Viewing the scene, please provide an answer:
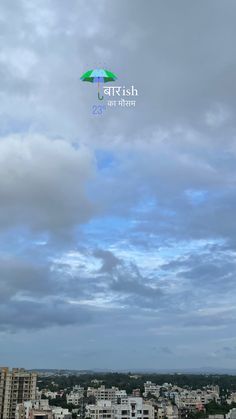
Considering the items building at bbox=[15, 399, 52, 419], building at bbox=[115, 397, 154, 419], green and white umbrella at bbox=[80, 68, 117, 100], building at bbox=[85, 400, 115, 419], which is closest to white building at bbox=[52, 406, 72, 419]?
building at bbox=[15, 399, 52, 419]

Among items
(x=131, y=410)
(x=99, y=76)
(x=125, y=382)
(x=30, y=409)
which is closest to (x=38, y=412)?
(x=30, y=409)

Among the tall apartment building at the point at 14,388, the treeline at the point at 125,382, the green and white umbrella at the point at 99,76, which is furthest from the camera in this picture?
the treeline at the point at 125,382

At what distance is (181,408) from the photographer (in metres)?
54.7

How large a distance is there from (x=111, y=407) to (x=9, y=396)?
11.3m

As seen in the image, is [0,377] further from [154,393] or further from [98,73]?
[154,393]

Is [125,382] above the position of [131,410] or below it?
above

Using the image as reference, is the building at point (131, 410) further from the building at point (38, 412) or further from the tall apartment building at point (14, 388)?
the tall apartment building at point (14, 388)

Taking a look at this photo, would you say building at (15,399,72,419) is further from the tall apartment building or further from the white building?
the tall apartment building

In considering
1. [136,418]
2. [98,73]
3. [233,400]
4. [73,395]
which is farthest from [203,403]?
[98,73]

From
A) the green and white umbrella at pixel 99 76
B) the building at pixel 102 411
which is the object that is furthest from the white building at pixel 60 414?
the green and white umbrella at pixel 99 76

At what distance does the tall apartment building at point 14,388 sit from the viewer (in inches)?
1622

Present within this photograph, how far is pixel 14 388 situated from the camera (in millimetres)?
41938

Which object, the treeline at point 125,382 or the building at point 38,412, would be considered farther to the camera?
the treeline at point 125,382

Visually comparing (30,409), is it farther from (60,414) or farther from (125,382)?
(125,382)
